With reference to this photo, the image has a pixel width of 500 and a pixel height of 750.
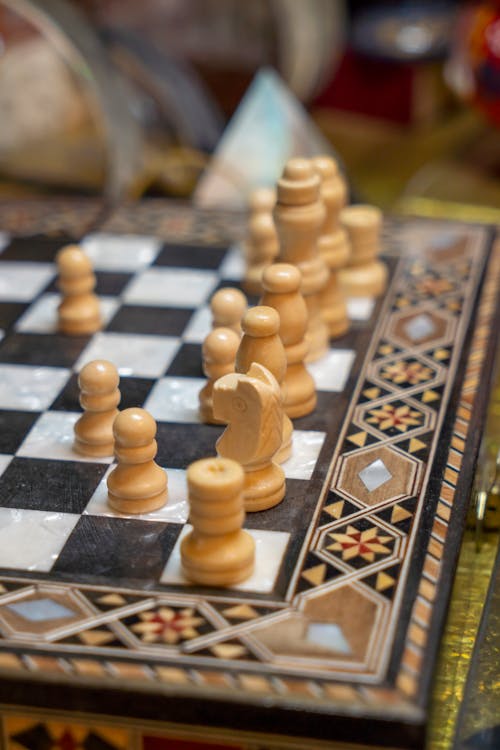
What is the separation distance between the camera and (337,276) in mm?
2076

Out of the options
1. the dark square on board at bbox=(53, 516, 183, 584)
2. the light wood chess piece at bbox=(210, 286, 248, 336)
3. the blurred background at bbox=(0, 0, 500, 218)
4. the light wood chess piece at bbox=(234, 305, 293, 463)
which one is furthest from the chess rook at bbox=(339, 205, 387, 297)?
the dark square on board at bbox=(53, 516, 183, 584)

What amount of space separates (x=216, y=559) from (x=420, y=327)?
2.72 feet

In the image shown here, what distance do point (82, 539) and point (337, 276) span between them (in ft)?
2.66

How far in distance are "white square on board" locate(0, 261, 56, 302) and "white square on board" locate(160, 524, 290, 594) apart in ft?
2.85

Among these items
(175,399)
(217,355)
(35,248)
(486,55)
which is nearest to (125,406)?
(175,399)

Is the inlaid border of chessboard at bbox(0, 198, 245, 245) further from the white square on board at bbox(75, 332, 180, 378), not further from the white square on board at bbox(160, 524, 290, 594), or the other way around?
the white square on board at bbox(160, 524, 290, 594)

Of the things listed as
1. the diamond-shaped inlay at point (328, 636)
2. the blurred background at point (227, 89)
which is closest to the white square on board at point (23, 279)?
the blurred background at point (227, 89)

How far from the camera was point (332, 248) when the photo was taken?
6.78 feet

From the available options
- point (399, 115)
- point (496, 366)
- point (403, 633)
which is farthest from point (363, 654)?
point (399, 115)

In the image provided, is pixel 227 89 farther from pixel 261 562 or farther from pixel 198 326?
pixel 261 562

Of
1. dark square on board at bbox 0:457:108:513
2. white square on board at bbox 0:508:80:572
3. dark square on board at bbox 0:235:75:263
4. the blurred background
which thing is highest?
white square on board at bbox 0:508:80:572

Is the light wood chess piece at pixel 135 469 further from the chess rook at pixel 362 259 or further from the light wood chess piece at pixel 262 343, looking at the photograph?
the chess rook at pixel 362 259

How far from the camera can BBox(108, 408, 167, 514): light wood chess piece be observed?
4.83ft

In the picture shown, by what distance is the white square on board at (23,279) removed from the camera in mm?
2193
